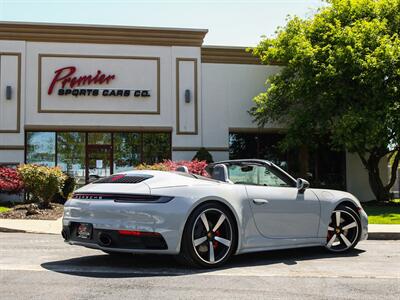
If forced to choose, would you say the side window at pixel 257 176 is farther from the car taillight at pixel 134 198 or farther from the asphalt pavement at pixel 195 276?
the car taillight at pixel 134 198

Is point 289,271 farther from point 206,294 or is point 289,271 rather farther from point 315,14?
point 315,14

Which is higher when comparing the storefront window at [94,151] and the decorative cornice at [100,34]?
the decorative cornice at [100,34]

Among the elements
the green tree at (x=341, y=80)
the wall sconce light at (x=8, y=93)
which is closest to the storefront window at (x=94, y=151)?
the wall sconce light at (x=8, y=93)

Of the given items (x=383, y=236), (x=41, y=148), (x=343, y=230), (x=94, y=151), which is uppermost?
(x=41, y=148)

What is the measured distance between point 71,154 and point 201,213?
14736 mm

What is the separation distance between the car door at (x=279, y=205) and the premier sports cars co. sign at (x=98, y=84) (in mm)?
13355

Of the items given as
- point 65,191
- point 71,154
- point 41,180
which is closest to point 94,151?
point 71,154

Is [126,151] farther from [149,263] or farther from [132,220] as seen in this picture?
[132,220]

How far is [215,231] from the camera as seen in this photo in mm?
5734

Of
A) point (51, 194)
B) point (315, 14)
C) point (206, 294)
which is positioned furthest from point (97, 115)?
point (206, 294)

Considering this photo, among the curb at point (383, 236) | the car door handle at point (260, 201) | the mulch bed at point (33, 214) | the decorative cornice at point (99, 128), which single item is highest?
the decorative cornice at point (99, 128)

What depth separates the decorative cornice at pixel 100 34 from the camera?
1919cm

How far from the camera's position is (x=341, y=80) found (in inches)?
698

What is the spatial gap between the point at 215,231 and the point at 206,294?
49.6 inches
